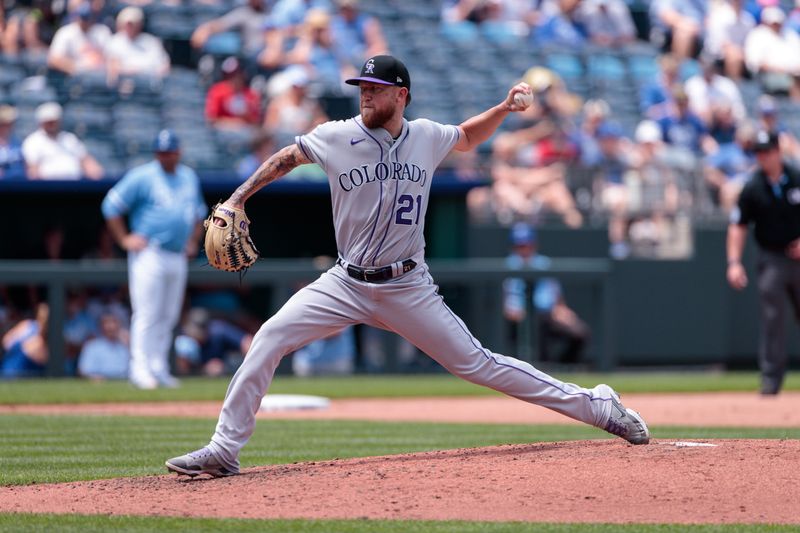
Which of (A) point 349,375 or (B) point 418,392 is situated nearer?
(B) point 418,392

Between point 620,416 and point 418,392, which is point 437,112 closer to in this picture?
point 418,392

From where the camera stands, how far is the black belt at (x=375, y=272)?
19.4 feet

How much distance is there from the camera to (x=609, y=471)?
5707 millimetres

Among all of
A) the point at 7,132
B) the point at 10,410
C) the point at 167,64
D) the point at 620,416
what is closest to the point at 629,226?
the point at 167,64

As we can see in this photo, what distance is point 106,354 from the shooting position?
1309 centimetres

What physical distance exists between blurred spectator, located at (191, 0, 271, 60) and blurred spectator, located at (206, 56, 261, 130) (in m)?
1.09

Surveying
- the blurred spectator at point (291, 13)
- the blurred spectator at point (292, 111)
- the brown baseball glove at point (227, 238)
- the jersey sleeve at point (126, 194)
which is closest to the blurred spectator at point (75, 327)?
the jersey sleeve at point (126, 194)

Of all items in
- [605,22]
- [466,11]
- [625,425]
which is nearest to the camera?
[625,425]

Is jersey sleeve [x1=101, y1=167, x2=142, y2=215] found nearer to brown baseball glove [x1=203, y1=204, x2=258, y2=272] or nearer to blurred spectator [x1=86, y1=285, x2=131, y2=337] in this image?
blurred spectator [x1=86, y1=285, x2=131, y2=337]

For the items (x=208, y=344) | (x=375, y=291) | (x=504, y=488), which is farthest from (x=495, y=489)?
(x=208, y=344)

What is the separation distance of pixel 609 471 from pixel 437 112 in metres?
11.1

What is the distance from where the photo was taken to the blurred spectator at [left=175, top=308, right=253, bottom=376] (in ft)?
44.0

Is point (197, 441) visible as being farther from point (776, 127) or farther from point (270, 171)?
point (776, 127)

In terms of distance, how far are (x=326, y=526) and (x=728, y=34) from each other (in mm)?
16831
